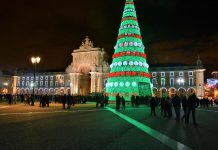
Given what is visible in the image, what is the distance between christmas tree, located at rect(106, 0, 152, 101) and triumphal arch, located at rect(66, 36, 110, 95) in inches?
1397

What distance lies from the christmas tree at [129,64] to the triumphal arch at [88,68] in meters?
35.5

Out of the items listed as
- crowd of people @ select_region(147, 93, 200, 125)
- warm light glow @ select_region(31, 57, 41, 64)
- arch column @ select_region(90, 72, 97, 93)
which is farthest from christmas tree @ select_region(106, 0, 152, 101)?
arch column @ select_region(90, 72, 97, 93)

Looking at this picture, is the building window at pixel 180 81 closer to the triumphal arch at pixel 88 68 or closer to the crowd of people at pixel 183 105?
the triumphal arch at pixel 88 68

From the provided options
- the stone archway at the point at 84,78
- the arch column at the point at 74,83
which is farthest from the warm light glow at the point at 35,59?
the stone archway at the point at 84,78

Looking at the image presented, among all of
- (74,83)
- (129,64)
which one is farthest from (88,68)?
(129,64)

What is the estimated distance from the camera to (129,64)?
39344mm

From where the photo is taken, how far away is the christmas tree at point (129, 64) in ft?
129

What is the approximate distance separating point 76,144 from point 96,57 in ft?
235

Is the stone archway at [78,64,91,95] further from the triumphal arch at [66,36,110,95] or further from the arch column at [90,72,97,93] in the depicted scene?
the arch column at [90,72,97,93]

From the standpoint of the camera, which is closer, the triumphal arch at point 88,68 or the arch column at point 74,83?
the triumphal arch at point 88,68

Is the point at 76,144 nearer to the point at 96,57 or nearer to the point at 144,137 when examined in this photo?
the point at 144,137

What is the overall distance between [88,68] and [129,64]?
45.9 m

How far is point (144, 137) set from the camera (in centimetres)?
868

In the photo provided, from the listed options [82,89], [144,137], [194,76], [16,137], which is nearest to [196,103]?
[144,137]
